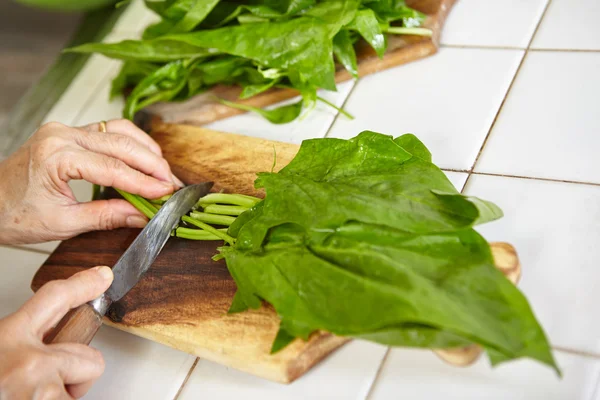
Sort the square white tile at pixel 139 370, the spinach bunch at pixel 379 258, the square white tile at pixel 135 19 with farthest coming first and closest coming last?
the square white tile at pixel 135 19, the square white tile at pixel 139 370, the spinach bunch at pixel 379 258

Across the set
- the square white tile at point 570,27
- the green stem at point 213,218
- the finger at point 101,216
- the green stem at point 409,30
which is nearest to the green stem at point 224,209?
the green stem at point 213,218

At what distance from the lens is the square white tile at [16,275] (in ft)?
3.09

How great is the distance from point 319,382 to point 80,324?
0.26 meters

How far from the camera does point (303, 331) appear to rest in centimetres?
64

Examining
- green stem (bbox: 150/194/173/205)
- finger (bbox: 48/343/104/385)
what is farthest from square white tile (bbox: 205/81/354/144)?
finger (bbox: 48/343/104/385)

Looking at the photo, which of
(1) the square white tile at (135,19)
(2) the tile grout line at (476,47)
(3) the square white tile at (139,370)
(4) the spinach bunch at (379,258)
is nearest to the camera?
(4) the spinach bunch at (379,258)

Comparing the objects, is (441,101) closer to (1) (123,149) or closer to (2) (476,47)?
(2) (476,47)

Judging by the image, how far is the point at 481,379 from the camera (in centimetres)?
65

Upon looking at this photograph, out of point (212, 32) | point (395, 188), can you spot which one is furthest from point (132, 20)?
point (395, 188)

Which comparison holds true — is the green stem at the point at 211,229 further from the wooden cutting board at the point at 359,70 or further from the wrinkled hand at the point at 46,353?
the wooden cutting board at the point at 359,70

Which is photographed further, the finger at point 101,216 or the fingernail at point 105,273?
the finger at point 101,216

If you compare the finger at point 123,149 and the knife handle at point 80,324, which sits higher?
the finger at point 123,149

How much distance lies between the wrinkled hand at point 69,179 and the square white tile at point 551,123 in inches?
17.4

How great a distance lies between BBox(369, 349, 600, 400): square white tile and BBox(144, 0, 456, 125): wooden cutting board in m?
0.49
